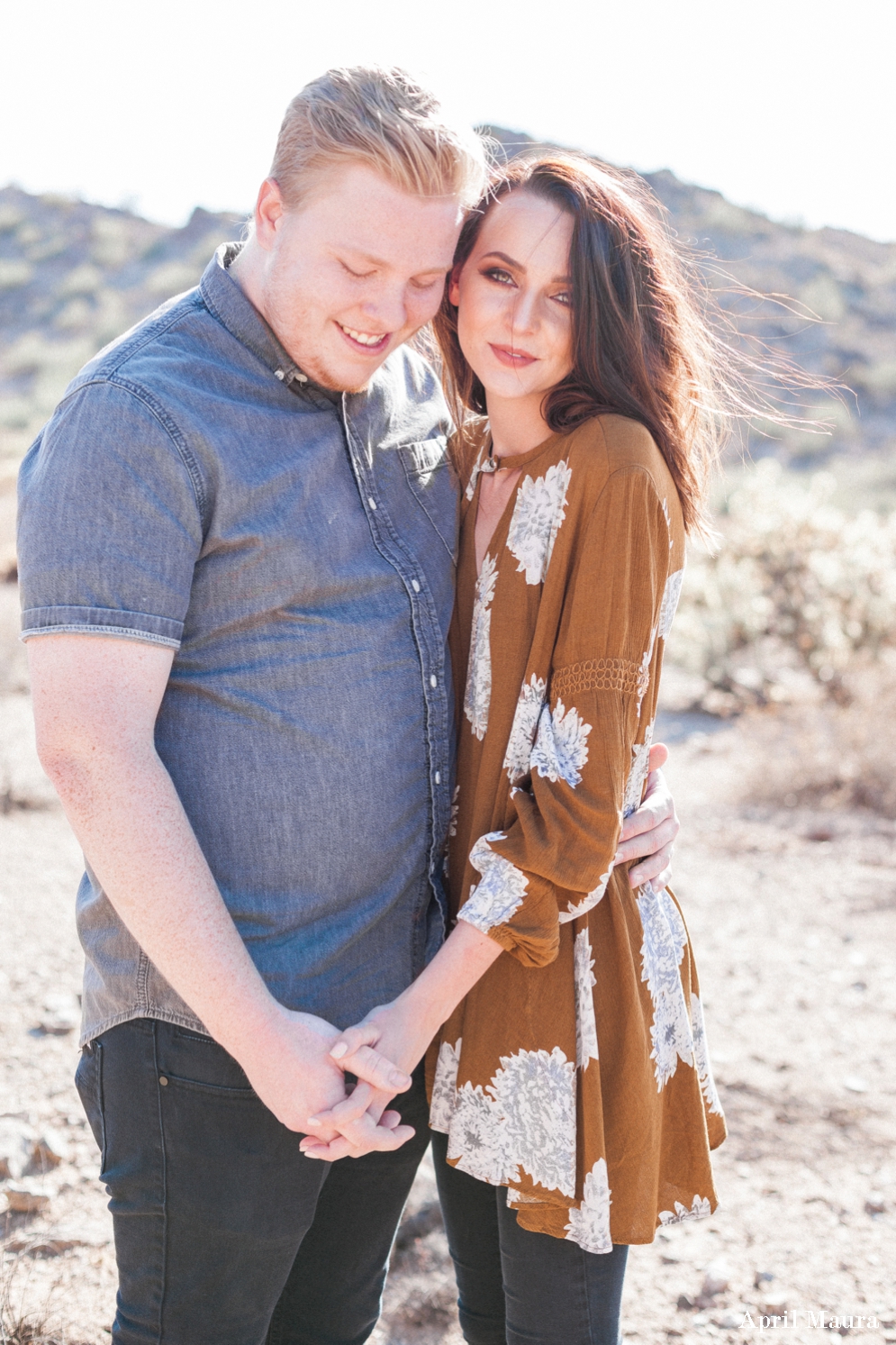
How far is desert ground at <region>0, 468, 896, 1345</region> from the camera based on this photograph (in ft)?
8.33

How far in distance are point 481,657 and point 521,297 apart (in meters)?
0.56

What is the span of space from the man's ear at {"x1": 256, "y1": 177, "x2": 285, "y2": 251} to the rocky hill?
1841 cm

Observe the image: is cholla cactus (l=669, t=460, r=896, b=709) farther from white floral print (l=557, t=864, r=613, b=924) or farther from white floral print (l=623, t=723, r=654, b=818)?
white floral print (l=557, t=864, r=613, b=924)

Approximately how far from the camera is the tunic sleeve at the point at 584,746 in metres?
1.55

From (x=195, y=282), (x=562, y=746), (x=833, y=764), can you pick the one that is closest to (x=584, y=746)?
(x=562, y=746)

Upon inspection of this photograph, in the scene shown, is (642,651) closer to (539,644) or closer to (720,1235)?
(539,644)

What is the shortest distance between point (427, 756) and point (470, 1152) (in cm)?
59

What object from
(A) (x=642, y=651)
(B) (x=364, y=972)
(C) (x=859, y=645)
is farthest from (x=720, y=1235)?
(C) (x=859, y=645)

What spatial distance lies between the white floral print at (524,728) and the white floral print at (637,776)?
17 centimetres

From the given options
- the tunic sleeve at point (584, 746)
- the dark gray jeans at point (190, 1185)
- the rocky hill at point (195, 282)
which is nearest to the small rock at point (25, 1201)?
the dark gray jeans at point (190, 1185)

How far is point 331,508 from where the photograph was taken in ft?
5.33

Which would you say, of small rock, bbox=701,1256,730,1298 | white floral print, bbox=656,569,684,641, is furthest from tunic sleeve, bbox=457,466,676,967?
small rock, bbox=701,1256,730,1298

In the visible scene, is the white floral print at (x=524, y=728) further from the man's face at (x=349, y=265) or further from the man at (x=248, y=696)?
the man's face at (x=349, y=265)

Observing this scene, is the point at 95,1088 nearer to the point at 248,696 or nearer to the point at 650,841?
the point at 248,696
